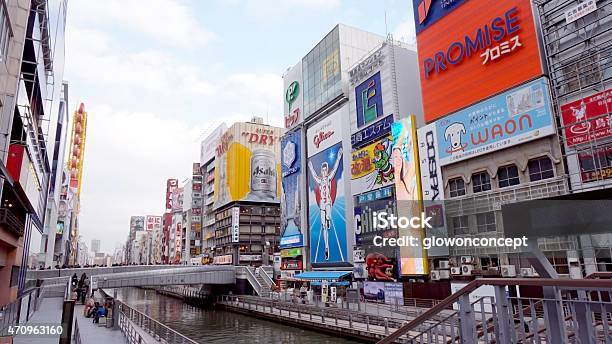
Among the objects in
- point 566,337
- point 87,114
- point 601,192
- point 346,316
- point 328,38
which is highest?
point 87,114

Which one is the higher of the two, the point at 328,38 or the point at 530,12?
the point at 328,38

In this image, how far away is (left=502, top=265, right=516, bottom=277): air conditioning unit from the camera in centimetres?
2701

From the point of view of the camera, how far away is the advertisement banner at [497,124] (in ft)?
90.1

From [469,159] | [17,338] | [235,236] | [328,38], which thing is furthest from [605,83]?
[235,236]

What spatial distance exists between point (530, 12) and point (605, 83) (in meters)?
7.83

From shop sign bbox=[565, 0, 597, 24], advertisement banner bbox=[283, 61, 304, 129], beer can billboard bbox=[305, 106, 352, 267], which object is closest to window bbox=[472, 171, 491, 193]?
shop sign bbox=[565, 0, 597, 24]

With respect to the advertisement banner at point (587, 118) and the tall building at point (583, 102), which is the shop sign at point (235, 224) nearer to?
the tall building at point (583, 102)

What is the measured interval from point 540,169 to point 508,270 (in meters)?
7.12

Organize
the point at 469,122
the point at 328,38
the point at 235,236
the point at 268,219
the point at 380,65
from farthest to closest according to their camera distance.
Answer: the point at 268,219 < the point at 235,236 < the point at 328,38 < the point at 380,65 < the point at 469,122

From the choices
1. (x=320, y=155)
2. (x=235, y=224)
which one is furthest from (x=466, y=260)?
(x=235, y=224)

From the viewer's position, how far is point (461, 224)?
32.5m

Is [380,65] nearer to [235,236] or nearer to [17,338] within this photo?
[17,338]

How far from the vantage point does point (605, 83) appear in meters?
24.7

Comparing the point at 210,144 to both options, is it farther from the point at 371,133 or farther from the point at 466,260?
the point at 466,260
